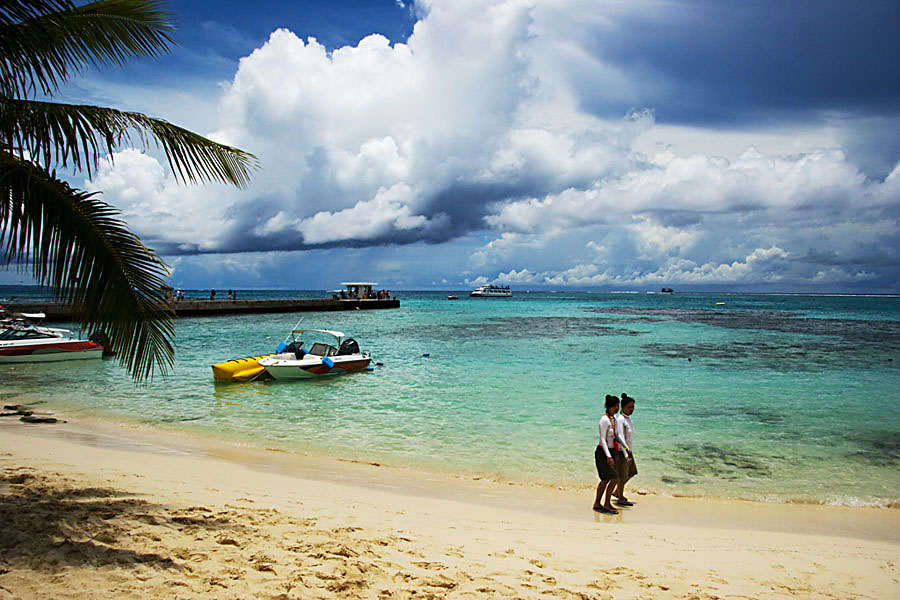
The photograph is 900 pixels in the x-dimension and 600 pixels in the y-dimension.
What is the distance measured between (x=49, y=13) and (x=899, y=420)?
788 inches

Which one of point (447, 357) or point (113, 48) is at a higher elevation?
point (113, 48)

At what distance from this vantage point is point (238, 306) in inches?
2377

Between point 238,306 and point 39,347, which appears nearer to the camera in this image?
point 39,347

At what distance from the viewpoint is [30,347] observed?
22000mm

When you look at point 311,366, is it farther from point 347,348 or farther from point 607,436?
point 607,436

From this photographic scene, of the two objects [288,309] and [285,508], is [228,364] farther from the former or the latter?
[288,309]

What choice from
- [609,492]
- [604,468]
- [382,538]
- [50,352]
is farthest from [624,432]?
[50,352]

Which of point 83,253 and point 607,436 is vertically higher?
point 83,253

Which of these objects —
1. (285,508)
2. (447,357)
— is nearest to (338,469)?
(285,508)

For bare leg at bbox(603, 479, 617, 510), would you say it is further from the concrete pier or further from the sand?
the concrete pier

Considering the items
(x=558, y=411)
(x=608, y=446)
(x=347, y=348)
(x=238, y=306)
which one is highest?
(x=238, y=306)

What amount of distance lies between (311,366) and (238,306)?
44781 mm

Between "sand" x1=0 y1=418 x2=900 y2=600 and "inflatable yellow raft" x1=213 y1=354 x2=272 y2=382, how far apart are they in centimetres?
887

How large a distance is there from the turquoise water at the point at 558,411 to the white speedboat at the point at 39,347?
59cm
